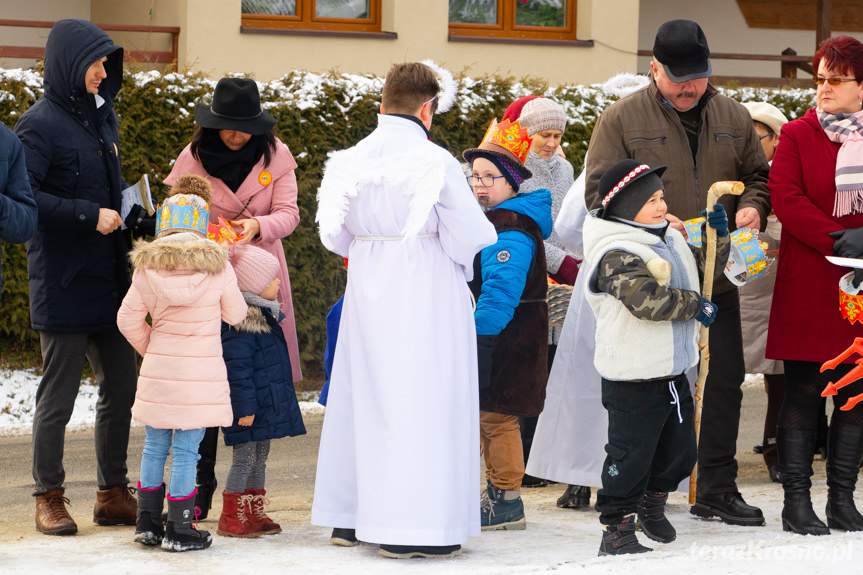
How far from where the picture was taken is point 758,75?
18.0 meters

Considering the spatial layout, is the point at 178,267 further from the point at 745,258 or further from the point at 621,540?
Result: the point at 745,258

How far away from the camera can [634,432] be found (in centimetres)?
498

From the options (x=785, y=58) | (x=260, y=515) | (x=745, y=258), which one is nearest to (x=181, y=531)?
(x=260, y=515)

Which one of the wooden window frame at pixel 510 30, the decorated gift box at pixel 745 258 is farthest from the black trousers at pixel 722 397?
the wooden window frame at pixel 510 30

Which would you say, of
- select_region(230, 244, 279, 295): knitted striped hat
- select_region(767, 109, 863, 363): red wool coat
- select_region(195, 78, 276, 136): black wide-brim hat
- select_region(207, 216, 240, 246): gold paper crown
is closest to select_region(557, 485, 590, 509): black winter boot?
select_region(767, 109, 863, 363): red wool coat

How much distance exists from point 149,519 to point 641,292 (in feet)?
7.39

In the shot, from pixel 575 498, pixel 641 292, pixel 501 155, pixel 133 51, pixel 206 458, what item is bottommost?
pixel 575 498

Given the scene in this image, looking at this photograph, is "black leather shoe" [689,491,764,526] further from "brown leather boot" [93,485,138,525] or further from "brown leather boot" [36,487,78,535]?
"brown leather boot" [36,487,78,535]

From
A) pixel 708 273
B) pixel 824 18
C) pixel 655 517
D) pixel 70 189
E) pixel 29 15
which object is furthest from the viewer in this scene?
pixel 824 18

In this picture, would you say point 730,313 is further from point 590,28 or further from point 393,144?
point 590,28

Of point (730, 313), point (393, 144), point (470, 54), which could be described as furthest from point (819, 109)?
point (470, 54)

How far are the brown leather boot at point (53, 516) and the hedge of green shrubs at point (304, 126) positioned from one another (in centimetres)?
400

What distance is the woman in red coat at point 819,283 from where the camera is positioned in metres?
5.35

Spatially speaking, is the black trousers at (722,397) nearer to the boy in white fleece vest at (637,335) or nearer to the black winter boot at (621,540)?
the boy in white fleece vest at (637,335)
